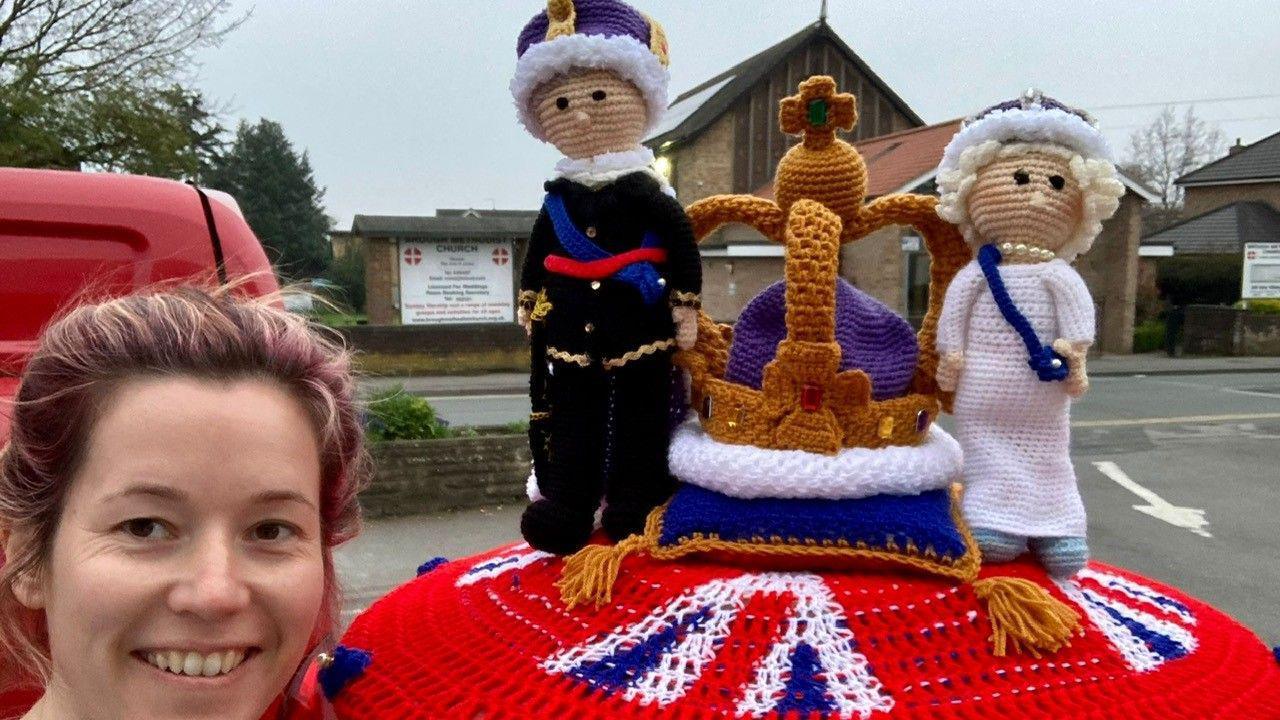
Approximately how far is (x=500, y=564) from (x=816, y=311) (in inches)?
25.2

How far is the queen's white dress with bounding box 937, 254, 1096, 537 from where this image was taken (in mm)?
1164

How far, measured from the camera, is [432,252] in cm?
1392

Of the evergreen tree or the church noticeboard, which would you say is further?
the evergreen tree

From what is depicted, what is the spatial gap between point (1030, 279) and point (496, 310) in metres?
13.4

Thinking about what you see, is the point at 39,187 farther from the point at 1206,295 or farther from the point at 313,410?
the point at 1206,295

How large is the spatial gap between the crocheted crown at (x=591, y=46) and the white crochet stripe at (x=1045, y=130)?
1.57 ft

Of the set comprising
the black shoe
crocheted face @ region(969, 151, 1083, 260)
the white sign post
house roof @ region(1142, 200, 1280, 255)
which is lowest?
the black shoe

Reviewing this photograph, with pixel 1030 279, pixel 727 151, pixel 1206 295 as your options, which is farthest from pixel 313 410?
pixel 1206 295

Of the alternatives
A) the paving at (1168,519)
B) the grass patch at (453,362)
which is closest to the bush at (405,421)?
the paving at (1168,519)

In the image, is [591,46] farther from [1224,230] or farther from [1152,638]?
[1224,230]

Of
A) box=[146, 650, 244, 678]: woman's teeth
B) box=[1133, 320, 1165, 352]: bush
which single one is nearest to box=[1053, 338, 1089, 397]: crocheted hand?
box=[146, 650, 244, 678]: woman's teeth

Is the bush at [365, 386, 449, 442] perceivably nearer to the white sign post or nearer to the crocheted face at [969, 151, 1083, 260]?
the crocheted face at [969, 151, 1083, 260]

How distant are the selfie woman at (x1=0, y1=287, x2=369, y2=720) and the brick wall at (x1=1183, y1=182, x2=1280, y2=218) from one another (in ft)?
92.2

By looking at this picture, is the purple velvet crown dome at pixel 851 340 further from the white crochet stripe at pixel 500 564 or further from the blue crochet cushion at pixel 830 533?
the white crochet stripe at pixel 500 564
